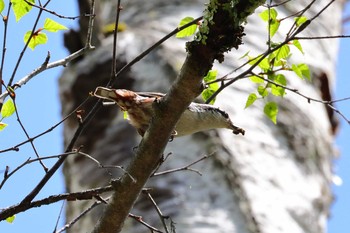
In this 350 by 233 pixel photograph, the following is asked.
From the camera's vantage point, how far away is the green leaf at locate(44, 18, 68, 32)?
154 cm

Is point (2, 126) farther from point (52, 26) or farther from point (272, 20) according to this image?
point (272, 20)

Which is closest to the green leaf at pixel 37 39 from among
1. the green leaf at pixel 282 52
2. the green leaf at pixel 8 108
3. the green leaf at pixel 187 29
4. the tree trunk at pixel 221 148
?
the green leaf at pixel 8 108

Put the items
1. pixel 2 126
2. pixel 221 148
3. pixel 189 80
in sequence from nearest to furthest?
pixel 189 80, pixel 2 126, pixel 221 148

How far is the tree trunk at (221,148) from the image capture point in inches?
86.4

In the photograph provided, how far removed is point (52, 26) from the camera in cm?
154

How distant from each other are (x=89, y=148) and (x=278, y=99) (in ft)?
2.46

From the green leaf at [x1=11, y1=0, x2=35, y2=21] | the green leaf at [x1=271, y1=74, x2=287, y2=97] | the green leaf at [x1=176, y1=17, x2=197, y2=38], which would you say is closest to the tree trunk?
the green leaf at [x1=271, y1=74, x2=287, y2=97]

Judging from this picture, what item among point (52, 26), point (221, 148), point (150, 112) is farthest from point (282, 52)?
point (221, 148)

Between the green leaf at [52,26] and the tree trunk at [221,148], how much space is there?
32.8 inches

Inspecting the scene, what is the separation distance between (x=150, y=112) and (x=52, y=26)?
29 centimetres

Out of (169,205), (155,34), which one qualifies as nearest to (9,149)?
(169,205)

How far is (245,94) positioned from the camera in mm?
2547

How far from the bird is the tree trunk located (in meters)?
0.68

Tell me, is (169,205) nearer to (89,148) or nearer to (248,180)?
(248,180)
